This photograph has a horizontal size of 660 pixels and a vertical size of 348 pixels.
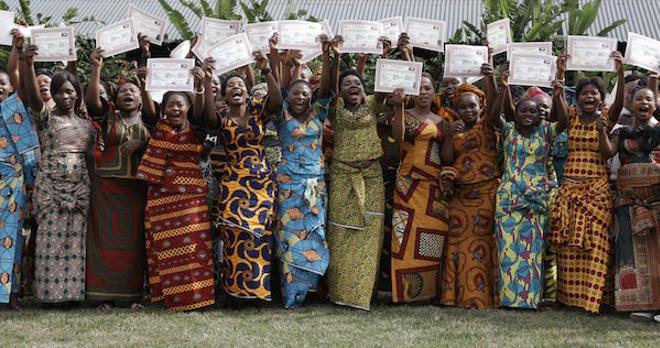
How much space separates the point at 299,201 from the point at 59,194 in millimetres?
1654

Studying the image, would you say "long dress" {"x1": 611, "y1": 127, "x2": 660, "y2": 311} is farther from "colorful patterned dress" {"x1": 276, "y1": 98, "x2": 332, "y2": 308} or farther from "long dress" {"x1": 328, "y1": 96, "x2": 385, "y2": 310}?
"colorful patterned dress" {"x1": 276, "y1": 98, "x2": 332, "y2": 308}

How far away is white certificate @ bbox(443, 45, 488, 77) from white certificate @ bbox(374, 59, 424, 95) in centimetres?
34

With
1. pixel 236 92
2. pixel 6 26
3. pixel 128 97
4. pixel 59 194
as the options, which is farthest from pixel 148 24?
pixel 59 194

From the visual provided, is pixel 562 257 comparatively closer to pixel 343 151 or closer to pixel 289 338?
pixel 343 151

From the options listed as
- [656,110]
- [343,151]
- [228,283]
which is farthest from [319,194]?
[656,110]

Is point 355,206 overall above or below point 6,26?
below

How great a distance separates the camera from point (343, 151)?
260 inches

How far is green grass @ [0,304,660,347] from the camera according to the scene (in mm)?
5426

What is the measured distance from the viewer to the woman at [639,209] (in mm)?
6207

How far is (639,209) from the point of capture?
6.23 m

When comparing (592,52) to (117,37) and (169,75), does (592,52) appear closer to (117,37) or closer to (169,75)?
(169,75)

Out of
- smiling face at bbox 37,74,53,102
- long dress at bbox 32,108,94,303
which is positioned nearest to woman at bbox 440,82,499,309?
long dress at bbox 32,108,94,303

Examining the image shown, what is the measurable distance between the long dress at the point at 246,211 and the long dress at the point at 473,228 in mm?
1341

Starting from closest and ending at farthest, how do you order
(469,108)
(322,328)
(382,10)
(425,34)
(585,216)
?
(322,328)
(585,216)
(469,108)
(425,34)
(382,10)
